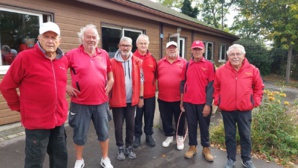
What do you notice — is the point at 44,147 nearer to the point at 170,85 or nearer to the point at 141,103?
the point at 141,103

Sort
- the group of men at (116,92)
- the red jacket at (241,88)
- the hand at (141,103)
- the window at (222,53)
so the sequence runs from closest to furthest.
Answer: the group of men at (116,92)
the red jacket at (241,88)
the hand at (141,103)
the window at (222,53)

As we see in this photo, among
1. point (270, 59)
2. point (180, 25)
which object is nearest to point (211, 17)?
point (270, 59)

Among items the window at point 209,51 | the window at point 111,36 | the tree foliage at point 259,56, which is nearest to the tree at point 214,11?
the tree foliage at point 259,56

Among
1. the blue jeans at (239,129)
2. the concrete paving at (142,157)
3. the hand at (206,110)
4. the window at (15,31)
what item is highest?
the window at (15,31)

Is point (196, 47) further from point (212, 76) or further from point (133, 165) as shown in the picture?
point (133, 165)

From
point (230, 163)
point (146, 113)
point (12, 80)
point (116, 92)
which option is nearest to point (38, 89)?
point (12, 80)

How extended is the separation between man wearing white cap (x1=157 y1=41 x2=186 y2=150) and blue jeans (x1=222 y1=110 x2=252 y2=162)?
0.83 metres

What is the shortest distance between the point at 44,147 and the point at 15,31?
322 centimetres

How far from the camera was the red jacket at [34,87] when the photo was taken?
1.99 m

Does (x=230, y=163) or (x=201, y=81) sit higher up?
(x=201, y=81)

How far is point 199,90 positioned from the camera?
309 centimetres

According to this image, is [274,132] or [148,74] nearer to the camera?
[148,74]

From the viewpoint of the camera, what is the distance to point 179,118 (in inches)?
141

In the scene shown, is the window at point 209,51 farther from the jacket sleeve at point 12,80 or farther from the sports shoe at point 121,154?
the jacket sleeve at point 12,80
